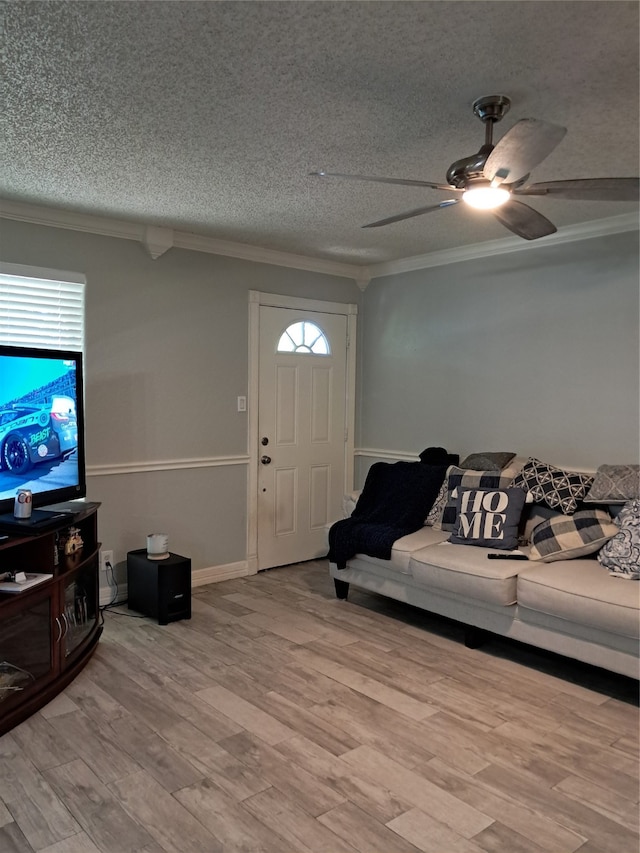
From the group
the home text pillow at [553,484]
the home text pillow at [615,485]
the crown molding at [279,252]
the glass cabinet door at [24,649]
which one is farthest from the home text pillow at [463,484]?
the glass cabinet door at [24,649]

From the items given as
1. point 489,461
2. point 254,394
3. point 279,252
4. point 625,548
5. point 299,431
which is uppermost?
point 279,252

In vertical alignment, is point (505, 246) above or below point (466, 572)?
above

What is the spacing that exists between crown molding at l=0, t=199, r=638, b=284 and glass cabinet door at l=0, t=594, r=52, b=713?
2239 mm

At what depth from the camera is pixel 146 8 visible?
1845 millimetres

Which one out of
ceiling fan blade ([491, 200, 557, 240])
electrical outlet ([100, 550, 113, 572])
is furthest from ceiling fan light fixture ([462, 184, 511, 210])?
electrical outlet ([100, 550, 113, 572])

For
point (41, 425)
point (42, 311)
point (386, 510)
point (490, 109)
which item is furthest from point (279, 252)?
point (490, 109)

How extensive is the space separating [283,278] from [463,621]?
9.49ft

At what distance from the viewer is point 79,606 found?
3.42m

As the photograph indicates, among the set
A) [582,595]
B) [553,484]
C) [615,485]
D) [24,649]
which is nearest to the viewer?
[24,649]

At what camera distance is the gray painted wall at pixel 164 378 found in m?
4.12

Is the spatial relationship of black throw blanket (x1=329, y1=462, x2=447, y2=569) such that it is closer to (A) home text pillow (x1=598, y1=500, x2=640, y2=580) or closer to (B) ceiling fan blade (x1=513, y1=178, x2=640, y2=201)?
(A) home text pillow (x1=598, y1=500, x2=640, y2=580)

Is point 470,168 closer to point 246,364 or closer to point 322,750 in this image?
point 322,750

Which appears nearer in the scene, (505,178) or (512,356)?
(505,178)

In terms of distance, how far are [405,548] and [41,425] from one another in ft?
7.00
